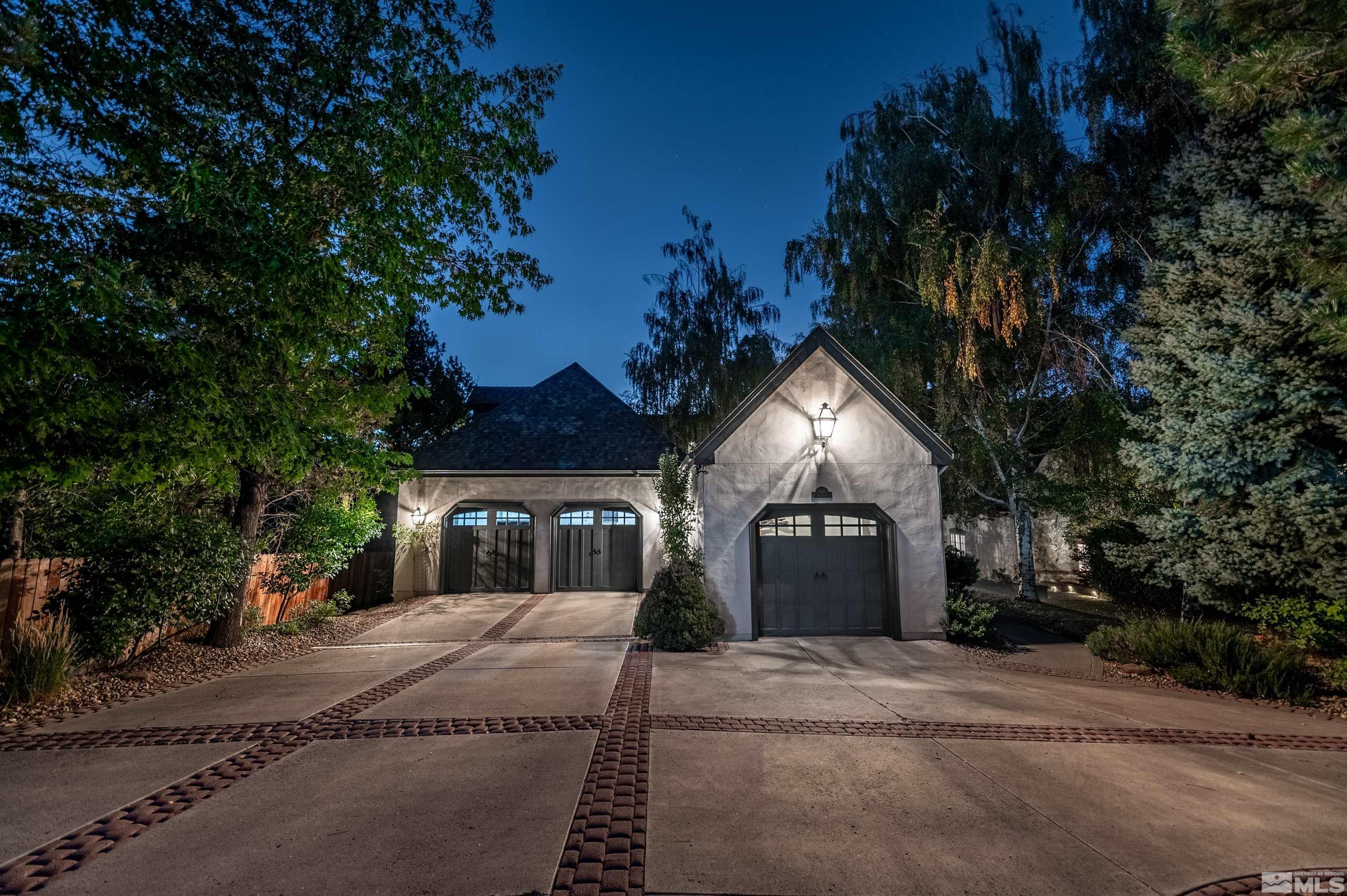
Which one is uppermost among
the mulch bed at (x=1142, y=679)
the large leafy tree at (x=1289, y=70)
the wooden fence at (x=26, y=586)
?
the large leafy tree at (x=1289, y=70)

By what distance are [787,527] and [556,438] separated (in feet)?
28.4

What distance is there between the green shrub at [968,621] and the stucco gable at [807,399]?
2.50 m

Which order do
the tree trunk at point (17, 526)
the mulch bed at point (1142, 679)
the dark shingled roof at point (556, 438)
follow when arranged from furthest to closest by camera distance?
the dark shingled roof at point (556, 438) → the tree trunk at point (17, 526) → the mulch bed at point (1142, 679)

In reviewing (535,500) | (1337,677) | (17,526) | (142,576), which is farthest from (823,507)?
(17,526)

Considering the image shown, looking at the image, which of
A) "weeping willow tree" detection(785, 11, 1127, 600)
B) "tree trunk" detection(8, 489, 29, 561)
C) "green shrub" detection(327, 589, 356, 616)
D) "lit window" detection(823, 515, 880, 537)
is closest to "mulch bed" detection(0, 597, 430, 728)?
"green shrub" detection(327, 589, 356, 616)

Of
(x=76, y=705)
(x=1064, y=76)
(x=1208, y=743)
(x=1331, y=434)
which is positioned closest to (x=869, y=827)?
(x=1208, y=743)

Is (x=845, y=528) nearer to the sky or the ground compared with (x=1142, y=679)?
nearer to the sky

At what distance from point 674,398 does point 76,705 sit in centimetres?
1635

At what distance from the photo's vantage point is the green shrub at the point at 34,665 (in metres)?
5.62

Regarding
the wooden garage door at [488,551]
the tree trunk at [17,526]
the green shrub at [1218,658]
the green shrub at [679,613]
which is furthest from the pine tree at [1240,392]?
the tree trunk at [17,526]

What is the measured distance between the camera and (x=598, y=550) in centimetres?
1545

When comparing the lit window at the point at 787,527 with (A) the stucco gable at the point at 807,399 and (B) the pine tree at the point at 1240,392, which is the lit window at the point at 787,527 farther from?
(B) the pine tree at the point at 1240,392

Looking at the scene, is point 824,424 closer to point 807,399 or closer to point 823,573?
point 807,399

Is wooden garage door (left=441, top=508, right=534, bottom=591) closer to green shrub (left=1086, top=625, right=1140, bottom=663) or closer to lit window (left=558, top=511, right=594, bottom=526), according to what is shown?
lit window (left=558, top=511, right=594, bottom=526)
